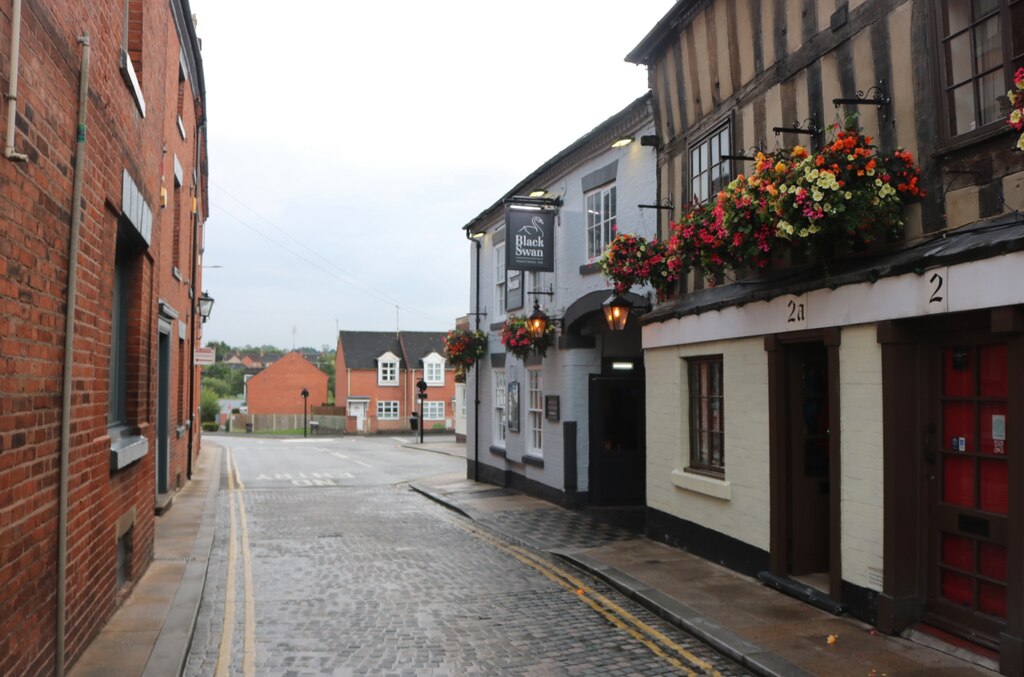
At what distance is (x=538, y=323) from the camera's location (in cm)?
1539

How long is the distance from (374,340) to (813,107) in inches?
2351

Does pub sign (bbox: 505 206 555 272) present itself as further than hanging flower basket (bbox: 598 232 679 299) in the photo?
Yes

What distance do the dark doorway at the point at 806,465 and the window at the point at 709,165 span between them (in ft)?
8.41

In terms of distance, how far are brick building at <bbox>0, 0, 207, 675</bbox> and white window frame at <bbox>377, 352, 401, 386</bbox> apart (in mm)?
53803

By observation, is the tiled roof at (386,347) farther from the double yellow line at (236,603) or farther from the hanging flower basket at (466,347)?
the double yellow line at (236,603)

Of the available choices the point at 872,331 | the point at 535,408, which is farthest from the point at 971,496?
the point at 535,408

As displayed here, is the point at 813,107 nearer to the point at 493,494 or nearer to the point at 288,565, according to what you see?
the point at 288,565

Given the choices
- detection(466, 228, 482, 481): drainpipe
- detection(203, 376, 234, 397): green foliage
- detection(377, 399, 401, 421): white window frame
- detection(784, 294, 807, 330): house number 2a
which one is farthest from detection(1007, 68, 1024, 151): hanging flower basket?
detection(203, 376, 234, 397): green foliage

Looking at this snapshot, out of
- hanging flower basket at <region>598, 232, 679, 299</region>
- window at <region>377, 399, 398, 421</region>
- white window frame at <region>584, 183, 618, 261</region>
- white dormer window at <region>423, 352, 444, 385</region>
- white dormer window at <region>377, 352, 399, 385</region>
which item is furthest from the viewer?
white dormer window at <region>377, 352, 399, 385</region>

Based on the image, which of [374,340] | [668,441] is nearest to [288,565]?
[668,441]

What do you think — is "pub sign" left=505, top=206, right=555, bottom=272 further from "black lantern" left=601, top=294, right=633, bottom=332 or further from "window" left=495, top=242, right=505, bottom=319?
"black lantern" left=601, top=294, right=633, bottom=332

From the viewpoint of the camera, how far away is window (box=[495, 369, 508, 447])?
64.5ft

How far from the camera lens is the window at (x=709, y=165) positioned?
10.1m

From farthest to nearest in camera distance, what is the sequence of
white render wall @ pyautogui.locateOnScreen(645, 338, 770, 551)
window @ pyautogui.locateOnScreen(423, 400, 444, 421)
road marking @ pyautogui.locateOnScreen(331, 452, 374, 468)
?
window @ pyautogui.locateOnScreen(423, 400, 444, 421)
road marking @ pyautogui.locateOnScreen(331, 452, 374, 468)
white render wall @ pyautogui.locateOnScreen(645, 338, 770, 551)
